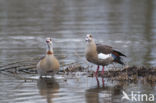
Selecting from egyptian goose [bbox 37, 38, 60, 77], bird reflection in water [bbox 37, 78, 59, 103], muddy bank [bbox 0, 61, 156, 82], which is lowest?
bird reflection in water [bbox 37, 78, 59, 103]

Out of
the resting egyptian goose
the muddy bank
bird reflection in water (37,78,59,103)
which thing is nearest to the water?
bird reflection in water (37,78,59,103)

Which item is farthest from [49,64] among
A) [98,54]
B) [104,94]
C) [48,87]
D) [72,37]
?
[72,37]

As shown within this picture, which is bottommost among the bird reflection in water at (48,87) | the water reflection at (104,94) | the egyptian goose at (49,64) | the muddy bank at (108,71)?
the water reflection at (104,94)

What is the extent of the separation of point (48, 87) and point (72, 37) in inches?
352

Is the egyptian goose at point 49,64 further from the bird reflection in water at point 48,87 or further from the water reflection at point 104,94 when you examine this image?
the water reflection at point 104,94

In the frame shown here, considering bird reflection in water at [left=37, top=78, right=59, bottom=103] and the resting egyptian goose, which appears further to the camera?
the resting egyptian goose

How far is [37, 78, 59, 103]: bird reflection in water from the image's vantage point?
11133 millimetres

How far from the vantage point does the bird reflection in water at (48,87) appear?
36.5ft

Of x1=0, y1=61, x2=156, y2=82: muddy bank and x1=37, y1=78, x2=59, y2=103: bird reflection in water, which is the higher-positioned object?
x1=0, y1=61, x2=156, y2=82: muddy bank

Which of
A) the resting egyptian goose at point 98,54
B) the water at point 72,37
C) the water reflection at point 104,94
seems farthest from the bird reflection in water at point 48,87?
the resting egyptian goose at point 98,54

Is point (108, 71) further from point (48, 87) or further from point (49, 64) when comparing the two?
point (48, 87)

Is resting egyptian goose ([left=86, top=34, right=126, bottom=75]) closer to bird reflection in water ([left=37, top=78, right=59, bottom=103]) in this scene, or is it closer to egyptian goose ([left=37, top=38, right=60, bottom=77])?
egyptian goose ([left=37, top=38, right=60, bottom=77])

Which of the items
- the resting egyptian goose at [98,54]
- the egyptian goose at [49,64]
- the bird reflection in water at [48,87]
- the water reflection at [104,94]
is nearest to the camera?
the water reflection at [104,94]

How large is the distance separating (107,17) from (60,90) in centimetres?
1705
